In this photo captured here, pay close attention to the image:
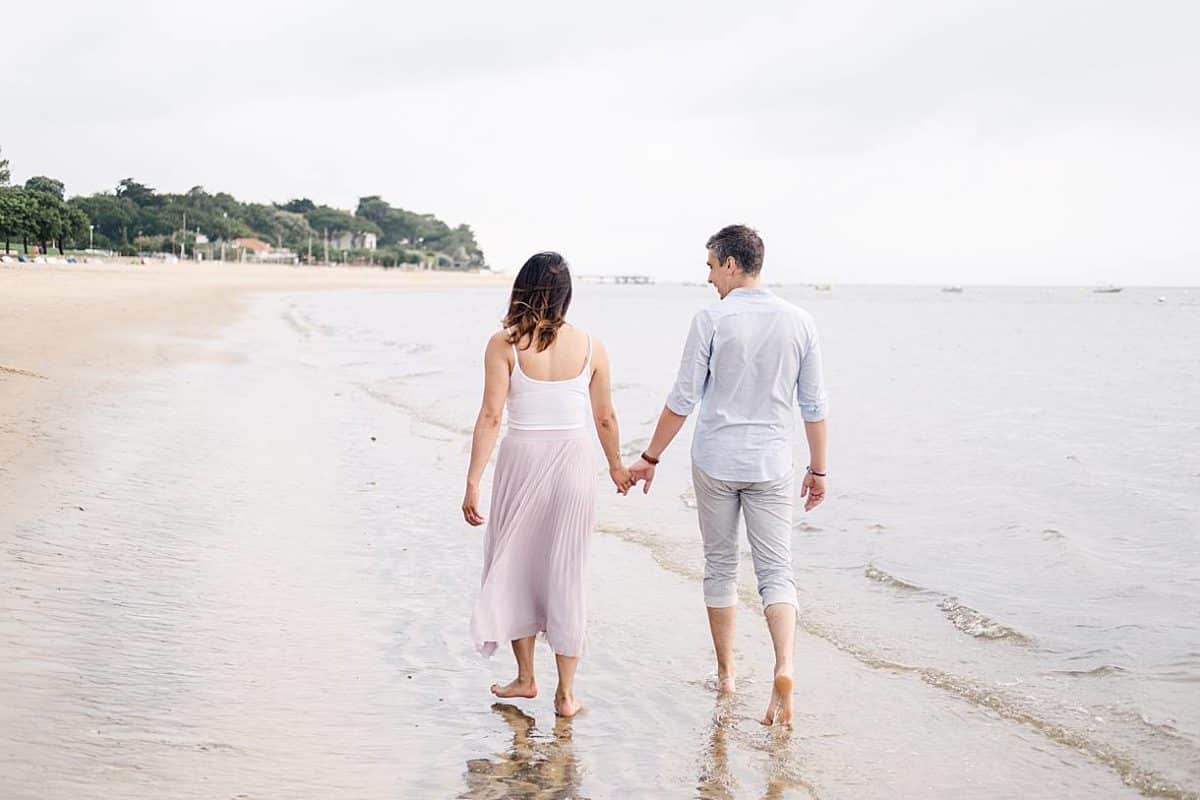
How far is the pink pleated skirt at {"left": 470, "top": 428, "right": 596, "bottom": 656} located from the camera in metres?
4.24

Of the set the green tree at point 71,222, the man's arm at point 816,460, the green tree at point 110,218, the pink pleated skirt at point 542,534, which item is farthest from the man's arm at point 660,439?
the green tree at point 110,218

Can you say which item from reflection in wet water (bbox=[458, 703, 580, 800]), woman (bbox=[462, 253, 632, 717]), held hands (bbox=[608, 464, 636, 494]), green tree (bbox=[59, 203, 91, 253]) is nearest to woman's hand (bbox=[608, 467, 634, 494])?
held hands (bbox=[608, 464, 636, 494])

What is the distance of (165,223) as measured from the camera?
132 metres

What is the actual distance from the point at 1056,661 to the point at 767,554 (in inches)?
78.6

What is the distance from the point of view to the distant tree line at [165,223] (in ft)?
262

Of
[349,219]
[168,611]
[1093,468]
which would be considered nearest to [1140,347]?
[1093,468]

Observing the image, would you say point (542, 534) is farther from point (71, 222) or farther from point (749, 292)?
point (71, 222)

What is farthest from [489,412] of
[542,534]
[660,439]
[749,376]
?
[749,376]

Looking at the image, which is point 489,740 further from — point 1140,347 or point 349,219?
point 349,219

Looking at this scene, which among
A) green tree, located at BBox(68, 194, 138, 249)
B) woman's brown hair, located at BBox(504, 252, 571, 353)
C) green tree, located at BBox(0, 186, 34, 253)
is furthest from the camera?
green tree, located at BBox(68, 194, 138, 249)

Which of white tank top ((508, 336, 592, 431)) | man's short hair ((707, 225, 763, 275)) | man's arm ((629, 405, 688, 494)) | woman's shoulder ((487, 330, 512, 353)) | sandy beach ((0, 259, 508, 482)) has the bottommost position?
sandy beach ((0, 259, 508, 482))

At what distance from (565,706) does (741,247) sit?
1.95 meters

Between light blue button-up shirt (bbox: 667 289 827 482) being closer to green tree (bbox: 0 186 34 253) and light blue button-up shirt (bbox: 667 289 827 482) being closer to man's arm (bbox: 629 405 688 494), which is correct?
man's arm (bbox: 629 405 688 494)

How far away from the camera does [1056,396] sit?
20094 mm
